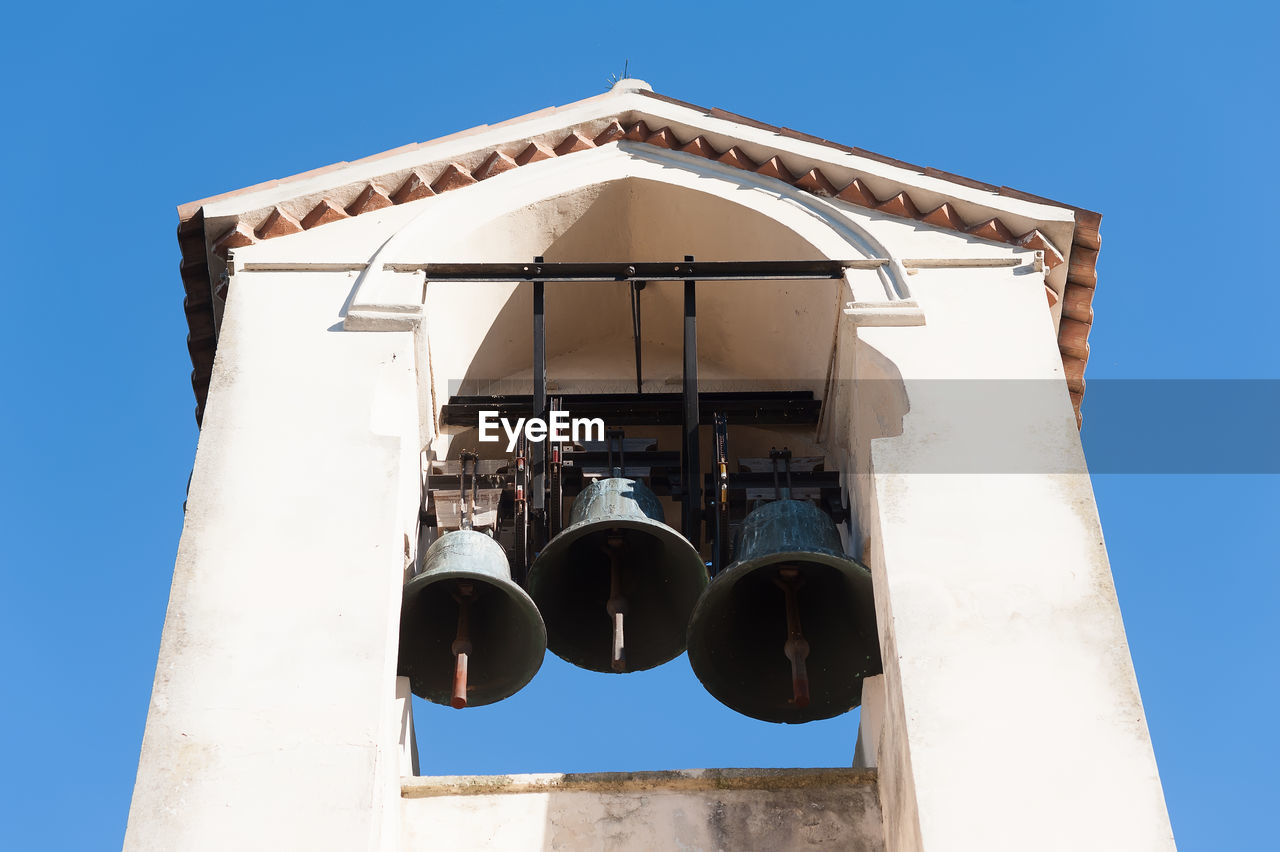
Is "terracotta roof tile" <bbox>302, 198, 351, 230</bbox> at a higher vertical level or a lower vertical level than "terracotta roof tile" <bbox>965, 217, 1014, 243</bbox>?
higher

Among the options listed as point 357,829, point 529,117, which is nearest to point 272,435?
point 357,829

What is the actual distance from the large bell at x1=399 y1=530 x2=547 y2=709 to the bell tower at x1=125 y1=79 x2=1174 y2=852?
0.7 inches

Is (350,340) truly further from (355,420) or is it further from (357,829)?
(357,829)

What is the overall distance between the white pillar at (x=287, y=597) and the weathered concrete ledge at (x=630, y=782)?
0.66 feet

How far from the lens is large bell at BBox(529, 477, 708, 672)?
955 cm

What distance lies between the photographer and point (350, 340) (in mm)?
9961

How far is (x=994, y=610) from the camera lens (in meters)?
8.57

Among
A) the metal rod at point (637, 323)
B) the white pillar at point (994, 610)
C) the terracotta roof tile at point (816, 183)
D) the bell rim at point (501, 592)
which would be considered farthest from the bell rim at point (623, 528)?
the terracotta roof tile at point (816, 183)

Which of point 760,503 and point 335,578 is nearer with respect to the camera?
point 335,578

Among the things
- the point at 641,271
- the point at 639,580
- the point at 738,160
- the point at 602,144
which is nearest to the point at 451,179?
the point at 602,144

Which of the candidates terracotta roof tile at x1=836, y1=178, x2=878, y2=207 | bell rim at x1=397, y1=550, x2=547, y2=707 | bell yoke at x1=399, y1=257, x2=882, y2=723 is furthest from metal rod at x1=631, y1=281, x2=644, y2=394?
bell rim at x1=397, y1=550, x2=547, y2=707

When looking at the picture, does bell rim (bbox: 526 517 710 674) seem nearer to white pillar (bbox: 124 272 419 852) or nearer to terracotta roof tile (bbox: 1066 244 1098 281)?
white pillar (bbox: 124 272 419 852)

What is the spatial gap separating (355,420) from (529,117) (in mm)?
2835

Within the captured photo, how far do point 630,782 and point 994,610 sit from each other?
1576 mm
